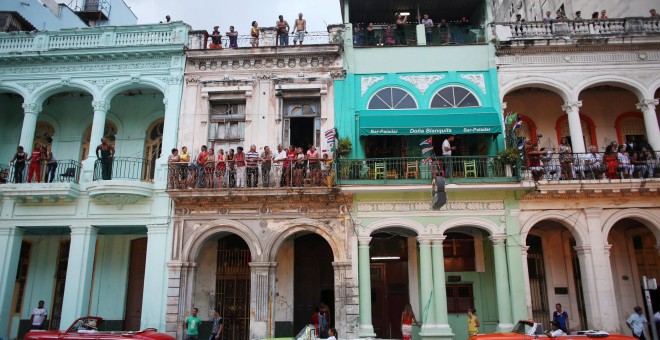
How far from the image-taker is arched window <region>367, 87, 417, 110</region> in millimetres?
15219

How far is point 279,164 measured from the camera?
46.8 feet

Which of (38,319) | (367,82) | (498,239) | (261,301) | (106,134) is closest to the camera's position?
(261,301)

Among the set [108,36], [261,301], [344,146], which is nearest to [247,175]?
[344,146]

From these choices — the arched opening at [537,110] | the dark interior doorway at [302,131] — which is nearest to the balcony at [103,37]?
the dark interior doorway at [302,131]

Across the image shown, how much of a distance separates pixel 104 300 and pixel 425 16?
578 inches

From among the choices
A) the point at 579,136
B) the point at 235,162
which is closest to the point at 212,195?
the point at 235,162

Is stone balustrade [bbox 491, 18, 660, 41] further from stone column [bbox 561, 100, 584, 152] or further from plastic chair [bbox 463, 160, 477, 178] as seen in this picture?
plastic chair [bbox 463, 160, 477, 178]

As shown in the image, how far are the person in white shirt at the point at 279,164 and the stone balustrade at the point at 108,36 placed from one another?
5.20 m

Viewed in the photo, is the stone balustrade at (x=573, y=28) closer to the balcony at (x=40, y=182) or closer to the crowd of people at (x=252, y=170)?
the crowd of people at (x=252, y=170)

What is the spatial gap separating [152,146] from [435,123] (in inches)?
386

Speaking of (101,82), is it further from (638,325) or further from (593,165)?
(638,325)

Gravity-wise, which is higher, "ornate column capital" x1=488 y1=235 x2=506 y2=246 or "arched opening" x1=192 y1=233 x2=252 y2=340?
"ornate column capital" x1=488 y1=235 x2=506 y2=246

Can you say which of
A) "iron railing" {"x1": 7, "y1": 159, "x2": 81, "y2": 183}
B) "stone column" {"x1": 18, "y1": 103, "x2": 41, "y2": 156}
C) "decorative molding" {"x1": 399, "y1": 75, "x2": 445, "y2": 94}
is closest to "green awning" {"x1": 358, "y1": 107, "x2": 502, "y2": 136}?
"decorative molding" {"x1": 399, "y1": 75, "x2": 445, "y2": 94}

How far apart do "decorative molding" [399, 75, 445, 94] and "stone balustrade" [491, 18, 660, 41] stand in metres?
2.43
